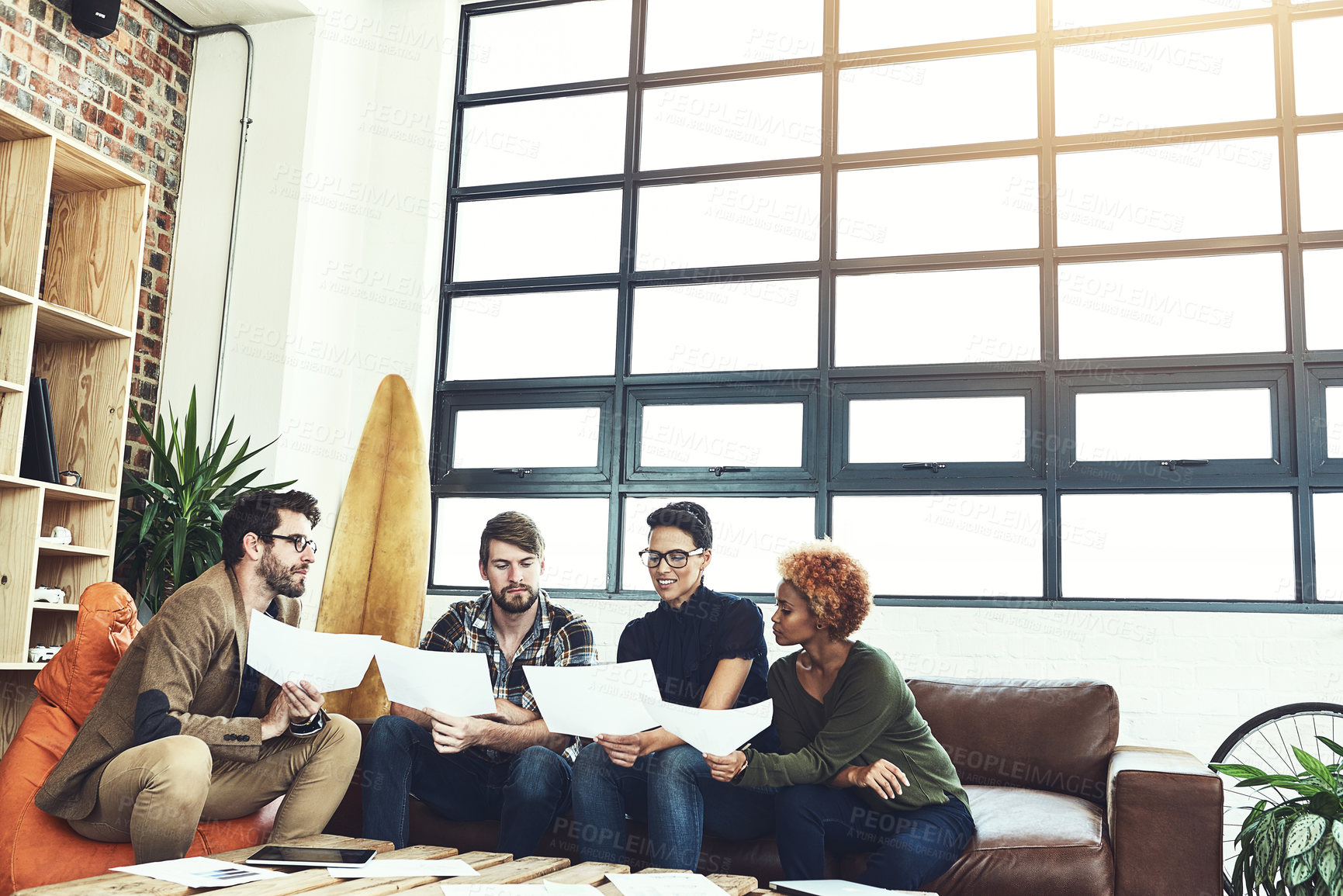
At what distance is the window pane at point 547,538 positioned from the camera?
440 cm

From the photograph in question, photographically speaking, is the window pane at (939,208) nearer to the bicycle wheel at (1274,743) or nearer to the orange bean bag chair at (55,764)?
the bicycle wheel at (1274,743)

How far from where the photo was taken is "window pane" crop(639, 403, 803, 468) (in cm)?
425

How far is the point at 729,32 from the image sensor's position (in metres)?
4.63

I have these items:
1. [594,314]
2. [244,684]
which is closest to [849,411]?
[594,314]

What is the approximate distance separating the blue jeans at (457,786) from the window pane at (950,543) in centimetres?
163

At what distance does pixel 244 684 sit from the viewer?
2.63 meters

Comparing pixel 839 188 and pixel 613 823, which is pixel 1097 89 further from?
pixel 613 823

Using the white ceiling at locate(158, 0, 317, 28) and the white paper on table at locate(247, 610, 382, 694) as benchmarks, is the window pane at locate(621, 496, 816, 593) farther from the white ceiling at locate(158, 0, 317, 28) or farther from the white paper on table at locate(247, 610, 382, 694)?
the white ceiling at locate(158, 0, 317, 28)

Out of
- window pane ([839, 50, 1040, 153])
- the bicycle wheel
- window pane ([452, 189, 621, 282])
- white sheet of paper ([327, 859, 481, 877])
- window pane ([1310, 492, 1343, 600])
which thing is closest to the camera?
white sheet of paper ([327, 859, 481, 877])

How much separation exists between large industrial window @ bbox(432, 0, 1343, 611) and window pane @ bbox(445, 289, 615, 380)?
0.5 inches

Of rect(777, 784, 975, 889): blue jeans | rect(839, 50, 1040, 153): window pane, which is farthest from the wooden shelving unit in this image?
rect(839, 50, 1040, 153): window pane

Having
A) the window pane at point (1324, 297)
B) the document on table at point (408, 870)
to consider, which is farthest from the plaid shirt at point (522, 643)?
the window pane at point (1324, 297)

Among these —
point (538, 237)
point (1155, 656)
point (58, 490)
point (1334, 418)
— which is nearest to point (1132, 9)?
point (1334, 418)

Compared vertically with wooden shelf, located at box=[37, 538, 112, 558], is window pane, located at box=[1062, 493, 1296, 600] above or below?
above
